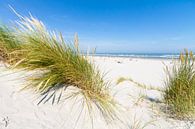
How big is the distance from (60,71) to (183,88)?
5.96 feet

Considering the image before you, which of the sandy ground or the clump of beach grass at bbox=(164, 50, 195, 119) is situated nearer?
the sandy ground

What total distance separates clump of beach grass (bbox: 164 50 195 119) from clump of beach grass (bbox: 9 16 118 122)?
907mm

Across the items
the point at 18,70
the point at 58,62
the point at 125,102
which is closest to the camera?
the point at 58,62

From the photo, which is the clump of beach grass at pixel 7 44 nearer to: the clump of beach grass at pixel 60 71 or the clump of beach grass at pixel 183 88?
the clump of beach grass at pixel 60 71

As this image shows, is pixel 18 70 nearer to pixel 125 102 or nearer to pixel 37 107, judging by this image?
pixel 37 107

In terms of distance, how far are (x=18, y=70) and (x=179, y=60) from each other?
247 cm

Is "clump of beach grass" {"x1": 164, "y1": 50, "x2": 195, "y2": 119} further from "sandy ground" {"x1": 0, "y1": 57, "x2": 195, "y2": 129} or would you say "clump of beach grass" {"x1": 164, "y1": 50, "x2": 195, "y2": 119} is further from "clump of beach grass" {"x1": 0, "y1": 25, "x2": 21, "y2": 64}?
"clump of beach grass" {"x1": 0, "y1": 25, "x2": 21, "y2": 64}

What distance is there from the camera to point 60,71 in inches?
100

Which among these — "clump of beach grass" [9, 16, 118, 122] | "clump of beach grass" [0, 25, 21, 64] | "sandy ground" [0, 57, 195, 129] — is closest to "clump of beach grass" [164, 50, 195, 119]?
"sandy ground" [0, 57, 195, 129]

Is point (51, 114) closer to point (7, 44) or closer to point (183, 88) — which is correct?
point (7, 44)

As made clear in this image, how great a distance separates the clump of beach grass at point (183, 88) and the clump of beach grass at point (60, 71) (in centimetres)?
91

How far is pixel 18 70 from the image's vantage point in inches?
110

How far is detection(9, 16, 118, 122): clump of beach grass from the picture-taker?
8.30 feet

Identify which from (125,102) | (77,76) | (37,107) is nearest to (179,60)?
(125,102)
